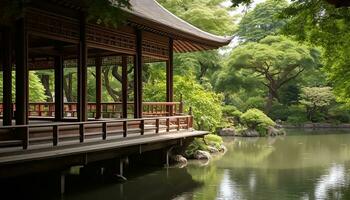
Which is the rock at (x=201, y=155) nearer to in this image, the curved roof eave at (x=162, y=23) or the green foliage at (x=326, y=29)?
the curved roof eave at (x=162, y=23)

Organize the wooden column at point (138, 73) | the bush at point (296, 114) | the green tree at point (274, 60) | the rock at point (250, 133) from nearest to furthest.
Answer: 1. the wooden column at point (138, 73)
2. the rock at point (250, 133)
3. the green tree at point (274, 60)
4. the bush at point (296, 114)

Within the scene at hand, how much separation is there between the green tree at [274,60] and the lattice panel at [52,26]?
26410mm

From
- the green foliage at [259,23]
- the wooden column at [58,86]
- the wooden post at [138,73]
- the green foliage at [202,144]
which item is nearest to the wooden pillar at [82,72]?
the wooden post at [138,73]

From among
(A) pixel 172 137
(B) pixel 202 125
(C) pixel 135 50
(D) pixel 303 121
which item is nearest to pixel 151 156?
(A) pixel 172 137

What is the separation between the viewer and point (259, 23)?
45.9 metres

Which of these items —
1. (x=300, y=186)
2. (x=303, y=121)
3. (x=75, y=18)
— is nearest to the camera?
(x=75, y=18)

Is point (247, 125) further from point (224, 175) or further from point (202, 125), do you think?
point (224, 175)

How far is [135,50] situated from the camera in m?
13.9

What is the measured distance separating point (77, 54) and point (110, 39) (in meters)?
1.04

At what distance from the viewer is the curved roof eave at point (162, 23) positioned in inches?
491

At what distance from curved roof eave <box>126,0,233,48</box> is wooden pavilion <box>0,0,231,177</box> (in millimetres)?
29

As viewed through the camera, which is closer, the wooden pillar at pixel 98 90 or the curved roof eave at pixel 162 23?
the curved roof eave at pixel 162 23

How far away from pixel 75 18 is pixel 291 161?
10925 mm

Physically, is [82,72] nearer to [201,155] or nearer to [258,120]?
[201,155]
